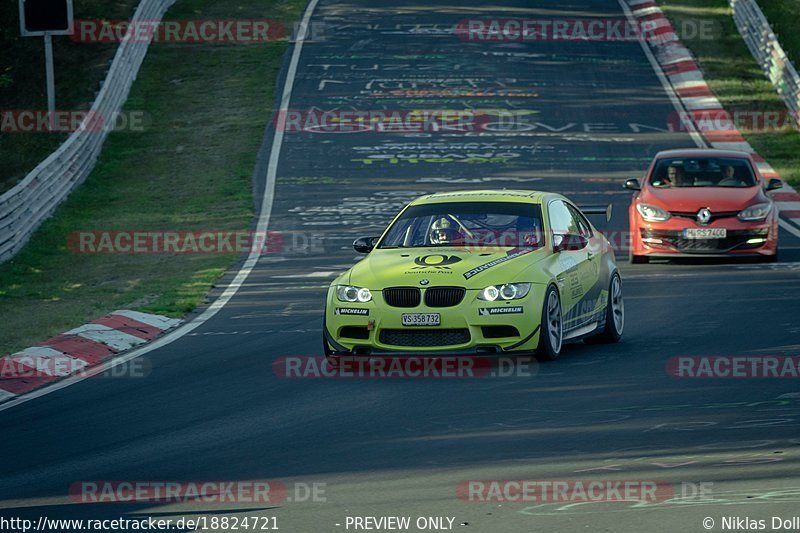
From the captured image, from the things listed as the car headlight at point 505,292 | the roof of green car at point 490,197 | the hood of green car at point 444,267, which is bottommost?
the car headlight at point 505,292

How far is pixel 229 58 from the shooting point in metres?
41.2

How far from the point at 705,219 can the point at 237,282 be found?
654 cm

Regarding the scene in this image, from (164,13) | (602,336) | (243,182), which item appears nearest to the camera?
(602,336)

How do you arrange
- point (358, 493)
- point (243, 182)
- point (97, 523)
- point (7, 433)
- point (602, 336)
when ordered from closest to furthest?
point (97, 523) < point (358, 493) < point (7, 433) < point (602, 336) < point (243, 182)

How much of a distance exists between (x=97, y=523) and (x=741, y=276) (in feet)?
42.8

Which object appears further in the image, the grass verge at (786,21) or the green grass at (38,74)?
the grass verge at (786,21)

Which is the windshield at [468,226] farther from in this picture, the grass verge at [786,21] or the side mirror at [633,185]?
the grass verge at [786,21]

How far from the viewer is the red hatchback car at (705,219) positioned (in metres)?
20.2

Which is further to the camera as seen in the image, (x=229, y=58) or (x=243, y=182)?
(x=229, y=58)

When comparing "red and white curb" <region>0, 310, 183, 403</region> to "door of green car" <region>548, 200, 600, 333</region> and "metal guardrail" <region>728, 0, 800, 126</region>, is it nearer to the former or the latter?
"door of green car" <region>548, 200, 600, 333</region>

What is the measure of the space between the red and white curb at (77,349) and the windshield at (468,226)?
298 cm

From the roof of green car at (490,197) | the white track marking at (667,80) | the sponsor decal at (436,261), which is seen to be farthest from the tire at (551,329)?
the white track marking at (667,80)

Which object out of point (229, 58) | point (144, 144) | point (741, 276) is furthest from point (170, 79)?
point (741, 276)

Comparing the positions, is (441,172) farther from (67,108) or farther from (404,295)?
(404,295)
